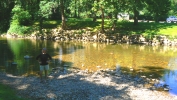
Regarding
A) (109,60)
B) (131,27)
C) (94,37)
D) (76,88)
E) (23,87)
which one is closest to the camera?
(23,87)

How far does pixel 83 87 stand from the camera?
1736 centimetres

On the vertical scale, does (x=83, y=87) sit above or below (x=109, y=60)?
below

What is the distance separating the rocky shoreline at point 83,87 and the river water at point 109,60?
2120 millimetres

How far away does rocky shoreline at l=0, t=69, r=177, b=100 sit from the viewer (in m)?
15.6

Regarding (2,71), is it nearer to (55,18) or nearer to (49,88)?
(49,88)

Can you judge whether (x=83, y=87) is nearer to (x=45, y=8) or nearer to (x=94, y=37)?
(x=94, y=37)

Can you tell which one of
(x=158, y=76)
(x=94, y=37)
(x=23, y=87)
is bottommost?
(x=158, y=76)

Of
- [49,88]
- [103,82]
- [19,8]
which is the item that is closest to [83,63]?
[103,82]

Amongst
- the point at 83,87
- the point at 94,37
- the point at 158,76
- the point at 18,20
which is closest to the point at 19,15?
the point at 18,20

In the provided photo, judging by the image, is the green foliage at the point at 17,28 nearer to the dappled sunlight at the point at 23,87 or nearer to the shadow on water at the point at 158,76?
the shadow on water at the point at 158,76

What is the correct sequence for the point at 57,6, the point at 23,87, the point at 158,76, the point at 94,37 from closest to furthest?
1. the point at 23,87
2. the point at 158,76
3. the point at 94,37
4. the point at 57,6

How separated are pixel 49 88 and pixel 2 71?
7.37 meters

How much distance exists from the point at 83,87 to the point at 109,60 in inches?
449

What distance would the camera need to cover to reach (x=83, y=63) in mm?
26344
